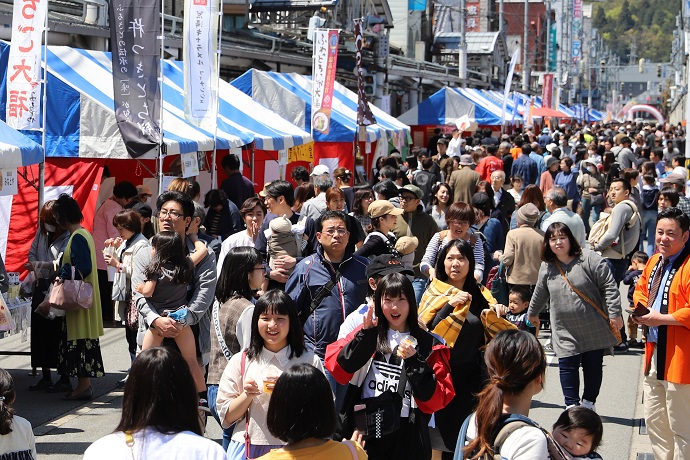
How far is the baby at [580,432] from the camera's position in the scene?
402 centimetres

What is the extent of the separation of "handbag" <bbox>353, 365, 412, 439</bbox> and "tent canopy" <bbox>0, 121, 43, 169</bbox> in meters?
A: 5.05

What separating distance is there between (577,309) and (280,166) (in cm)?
975

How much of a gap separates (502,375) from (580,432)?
52cm

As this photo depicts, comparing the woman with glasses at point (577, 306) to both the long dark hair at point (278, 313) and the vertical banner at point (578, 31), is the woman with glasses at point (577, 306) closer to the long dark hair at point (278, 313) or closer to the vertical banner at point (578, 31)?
the long dark hair at point (278, 313)

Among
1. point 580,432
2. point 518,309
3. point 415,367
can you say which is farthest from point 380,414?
point 518,309

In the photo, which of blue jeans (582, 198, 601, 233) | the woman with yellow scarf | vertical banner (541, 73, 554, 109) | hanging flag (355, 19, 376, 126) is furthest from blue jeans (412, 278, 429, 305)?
vertical banner (541, 73, 554, 109)

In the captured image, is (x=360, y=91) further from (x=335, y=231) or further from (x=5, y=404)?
(x=5, y=404)

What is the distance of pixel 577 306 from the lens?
6824 mm

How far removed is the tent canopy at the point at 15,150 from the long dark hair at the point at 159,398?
5.77 meters

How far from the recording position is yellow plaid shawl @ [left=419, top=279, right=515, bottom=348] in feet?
17.8

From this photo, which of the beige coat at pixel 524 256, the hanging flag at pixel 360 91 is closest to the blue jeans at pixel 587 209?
the hanging flag at pixel 360 91

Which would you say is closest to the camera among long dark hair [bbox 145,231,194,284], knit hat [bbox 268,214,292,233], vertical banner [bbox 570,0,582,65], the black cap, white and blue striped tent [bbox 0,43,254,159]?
the black cap

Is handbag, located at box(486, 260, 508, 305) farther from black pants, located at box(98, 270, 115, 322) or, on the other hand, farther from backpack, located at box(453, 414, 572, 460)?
backpack, located at box(453, 414, 572, 460)

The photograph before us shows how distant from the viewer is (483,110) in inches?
1217
